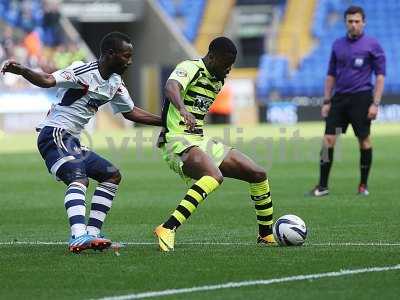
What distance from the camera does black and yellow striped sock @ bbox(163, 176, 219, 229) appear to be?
341 inches

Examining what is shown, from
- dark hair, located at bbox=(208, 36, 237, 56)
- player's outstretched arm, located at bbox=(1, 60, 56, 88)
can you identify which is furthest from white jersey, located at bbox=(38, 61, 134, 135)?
dark hair, located at bbox=(208, 36, 237, 56)

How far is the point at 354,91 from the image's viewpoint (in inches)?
551

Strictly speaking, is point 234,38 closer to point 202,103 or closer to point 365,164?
point 365,164

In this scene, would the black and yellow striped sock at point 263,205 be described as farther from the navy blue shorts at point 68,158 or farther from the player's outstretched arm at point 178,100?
the navy blue shorts at point 68,158

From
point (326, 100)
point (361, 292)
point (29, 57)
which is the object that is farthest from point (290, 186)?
point (29, 57)

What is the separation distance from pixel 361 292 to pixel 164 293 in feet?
3.88

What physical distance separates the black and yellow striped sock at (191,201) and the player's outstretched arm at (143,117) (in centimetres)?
82

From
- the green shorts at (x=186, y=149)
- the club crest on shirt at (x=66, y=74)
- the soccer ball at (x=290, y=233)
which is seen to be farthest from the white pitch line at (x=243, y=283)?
the club crest on shirt at (x=66, y=74)

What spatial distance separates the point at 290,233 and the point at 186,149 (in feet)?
3.56

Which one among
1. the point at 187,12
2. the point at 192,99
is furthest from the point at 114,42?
the point at 187,12

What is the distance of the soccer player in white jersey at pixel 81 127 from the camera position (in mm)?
8602

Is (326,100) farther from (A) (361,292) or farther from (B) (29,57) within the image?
(B) (29,57)

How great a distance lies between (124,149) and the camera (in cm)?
2373

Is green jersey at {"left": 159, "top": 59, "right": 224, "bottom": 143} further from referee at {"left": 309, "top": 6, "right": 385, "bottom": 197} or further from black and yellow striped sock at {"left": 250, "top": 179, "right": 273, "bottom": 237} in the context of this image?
referee at {"left": 309, "top": 6, "right": 385, "bottom": 197}
